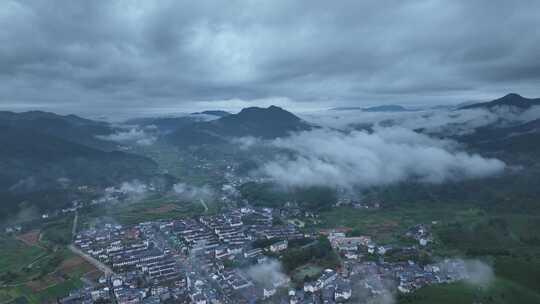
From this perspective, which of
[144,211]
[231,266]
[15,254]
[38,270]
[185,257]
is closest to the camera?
[231,266]

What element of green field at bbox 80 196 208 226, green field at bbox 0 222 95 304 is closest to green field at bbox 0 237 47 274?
green field at bbox 0 222 95 304

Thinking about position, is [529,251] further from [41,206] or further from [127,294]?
[41,206]

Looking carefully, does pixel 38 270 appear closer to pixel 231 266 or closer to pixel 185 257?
pixel 185 257

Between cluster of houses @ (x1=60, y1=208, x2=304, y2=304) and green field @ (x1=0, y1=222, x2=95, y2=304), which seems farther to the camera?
green field @ (x1=0, y1=222, x2=95, y2=304)

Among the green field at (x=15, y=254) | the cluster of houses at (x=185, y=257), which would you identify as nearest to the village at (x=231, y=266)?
the cluster of houses at (x=185, y=257)

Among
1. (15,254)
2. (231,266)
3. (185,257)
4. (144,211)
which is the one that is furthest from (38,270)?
(144,211)

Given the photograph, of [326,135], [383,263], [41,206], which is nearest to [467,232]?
[383,263]

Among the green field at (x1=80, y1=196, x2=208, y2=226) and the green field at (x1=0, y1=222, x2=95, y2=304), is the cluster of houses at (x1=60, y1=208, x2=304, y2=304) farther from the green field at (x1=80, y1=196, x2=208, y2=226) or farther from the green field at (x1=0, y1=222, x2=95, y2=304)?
the green field at (x1=80, y1=196, x2=208, y2=226)

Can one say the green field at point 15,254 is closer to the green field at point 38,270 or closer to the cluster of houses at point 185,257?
the green field at point 38,270

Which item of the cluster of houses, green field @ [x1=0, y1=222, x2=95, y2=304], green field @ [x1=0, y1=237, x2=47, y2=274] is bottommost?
green field @ [x1=0, y1=237, x2=47, y2=274]
